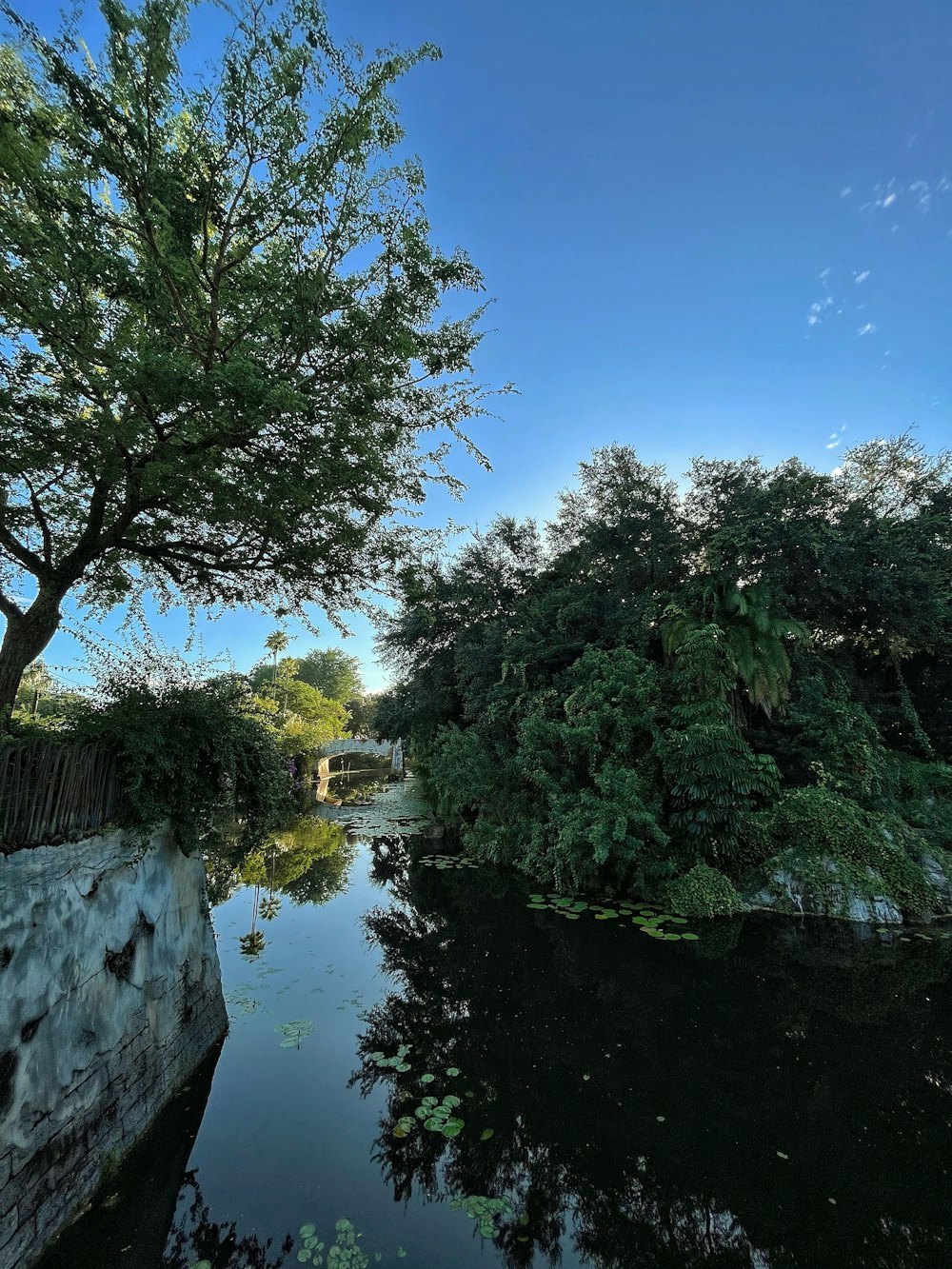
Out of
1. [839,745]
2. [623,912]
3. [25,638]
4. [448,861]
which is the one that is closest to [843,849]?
[839,745]

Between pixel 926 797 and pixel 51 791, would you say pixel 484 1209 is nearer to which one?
pixel 51 791

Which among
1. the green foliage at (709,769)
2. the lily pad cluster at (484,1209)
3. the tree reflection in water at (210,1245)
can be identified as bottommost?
the lily pad cluster at (484,1209)

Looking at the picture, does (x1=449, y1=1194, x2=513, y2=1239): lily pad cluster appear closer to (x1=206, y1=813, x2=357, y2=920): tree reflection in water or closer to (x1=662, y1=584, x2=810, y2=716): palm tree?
(x1=206, y1=813, x2=357, y2=920): tree reflection in water

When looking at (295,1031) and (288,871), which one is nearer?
(295,1031)

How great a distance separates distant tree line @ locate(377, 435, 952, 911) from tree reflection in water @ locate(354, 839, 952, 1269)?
184 centimetres

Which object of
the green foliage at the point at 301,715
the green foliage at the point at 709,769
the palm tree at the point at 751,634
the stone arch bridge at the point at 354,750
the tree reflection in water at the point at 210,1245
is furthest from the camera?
the stone arch bridge at the point at 354,750

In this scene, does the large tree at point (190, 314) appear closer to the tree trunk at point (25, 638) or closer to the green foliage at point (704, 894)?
the tree trunk at point (25, 638)

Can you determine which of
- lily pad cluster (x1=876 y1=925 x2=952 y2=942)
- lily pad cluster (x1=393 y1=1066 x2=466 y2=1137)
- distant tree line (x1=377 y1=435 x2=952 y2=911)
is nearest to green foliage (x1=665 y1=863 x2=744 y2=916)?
distant tree line (x1=377 y1=435 x2=952 y2=911)

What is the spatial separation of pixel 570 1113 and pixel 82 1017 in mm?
3643

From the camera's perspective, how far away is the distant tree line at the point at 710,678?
346 inches

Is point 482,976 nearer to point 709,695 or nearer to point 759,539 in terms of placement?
point 709,695

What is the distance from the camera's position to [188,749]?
427cm

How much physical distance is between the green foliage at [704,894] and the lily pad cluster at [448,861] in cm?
479

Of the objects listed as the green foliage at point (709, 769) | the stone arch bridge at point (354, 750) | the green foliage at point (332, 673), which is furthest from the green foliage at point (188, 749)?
the green foliage at point (332, 673)
